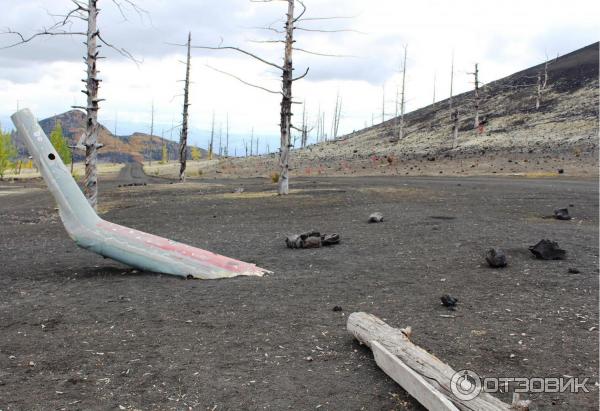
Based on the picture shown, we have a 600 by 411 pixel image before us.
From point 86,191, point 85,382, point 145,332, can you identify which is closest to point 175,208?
point 86,191

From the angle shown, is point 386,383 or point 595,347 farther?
point 595,347

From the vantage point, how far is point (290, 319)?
20.4ft

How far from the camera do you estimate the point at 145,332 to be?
5.79 m

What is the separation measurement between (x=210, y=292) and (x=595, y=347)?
497 centimetres

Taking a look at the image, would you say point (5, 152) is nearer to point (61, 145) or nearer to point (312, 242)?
point (61, 145)

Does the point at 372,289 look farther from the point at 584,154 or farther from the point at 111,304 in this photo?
the point at 584,154

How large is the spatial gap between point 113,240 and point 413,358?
621 centimetres

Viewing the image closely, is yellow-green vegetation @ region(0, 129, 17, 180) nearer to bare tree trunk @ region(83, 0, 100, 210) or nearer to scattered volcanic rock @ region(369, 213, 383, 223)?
bare tree trunk @ region(83, 0, 100, 210)

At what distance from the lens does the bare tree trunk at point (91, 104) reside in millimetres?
15398

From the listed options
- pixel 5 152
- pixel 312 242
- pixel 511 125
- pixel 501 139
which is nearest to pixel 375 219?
pixel 312 242

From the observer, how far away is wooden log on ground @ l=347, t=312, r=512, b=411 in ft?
11.9

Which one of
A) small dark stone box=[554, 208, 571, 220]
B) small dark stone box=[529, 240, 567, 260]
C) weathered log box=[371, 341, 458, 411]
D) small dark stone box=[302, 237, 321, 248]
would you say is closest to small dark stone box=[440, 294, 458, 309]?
weathered log box=[371, 341, 458, 411]

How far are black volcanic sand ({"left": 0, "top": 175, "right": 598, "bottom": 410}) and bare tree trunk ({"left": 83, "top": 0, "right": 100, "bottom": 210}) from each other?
4041mm

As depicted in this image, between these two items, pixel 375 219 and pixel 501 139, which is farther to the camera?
pixel 501 139
